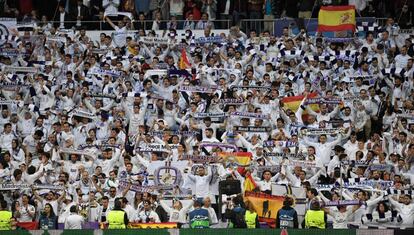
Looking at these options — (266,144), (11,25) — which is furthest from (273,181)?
(11,25)

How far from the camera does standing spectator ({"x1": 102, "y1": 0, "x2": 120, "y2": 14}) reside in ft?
158

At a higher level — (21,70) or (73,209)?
(21,70)

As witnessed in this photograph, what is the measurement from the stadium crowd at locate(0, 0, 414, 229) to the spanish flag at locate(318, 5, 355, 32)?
1.85ft

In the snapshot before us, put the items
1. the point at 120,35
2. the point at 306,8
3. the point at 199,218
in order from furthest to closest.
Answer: the point at 306,8
the point at 120,35
the point at 199,218

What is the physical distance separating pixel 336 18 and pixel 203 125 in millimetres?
6753

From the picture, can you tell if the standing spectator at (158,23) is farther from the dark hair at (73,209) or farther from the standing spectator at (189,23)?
the dark hair at (73,209)

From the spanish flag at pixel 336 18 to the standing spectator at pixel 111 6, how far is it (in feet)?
20.0

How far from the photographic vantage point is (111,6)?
48.2 metres

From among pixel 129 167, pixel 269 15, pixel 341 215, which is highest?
pixel 269 15

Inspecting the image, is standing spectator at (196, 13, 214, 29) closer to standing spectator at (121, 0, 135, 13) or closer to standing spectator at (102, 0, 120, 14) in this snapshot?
standing spectator at (121, 0, 135, 13)

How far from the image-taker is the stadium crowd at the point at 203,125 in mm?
38125

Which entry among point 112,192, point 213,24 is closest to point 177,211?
point 112,192

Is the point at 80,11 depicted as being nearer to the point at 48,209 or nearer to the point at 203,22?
the point at 203,22

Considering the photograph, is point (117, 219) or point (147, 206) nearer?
point (117, 219)
